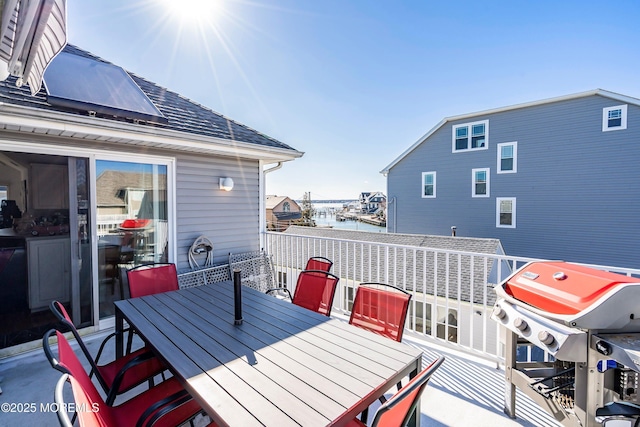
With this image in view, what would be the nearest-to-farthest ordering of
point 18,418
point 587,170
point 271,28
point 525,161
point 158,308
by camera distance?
point 18,418 < point 158,308 < point 271,28 < point 587,170 < point 525,161

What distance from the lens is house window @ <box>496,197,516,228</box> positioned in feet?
39.8

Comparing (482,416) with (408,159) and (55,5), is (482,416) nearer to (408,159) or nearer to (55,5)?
(55,5)

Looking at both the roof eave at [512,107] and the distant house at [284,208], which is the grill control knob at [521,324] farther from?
the distant house at [284,208]

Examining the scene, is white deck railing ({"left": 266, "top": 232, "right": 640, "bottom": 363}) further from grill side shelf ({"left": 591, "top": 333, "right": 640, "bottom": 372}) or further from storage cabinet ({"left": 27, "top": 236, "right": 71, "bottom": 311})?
storage cabinet ({"left": 27, "top": 236, "right": 71, "bottom": 311})

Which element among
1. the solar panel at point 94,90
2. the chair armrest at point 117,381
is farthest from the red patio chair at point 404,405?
the solar panel at point 94,90

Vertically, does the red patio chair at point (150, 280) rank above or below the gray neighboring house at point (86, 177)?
below

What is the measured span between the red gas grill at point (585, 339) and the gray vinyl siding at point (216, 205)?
4113mm

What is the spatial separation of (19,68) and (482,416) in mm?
4181

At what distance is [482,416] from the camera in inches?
83.9

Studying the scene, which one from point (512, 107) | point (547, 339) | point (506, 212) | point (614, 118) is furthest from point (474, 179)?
point (547, 339)

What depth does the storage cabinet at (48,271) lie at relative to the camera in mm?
3510

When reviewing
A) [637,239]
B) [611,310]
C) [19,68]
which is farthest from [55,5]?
[637,239]

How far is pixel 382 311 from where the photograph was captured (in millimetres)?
2240

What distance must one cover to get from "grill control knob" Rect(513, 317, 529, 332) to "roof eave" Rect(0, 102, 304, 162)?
3931 millimetres
